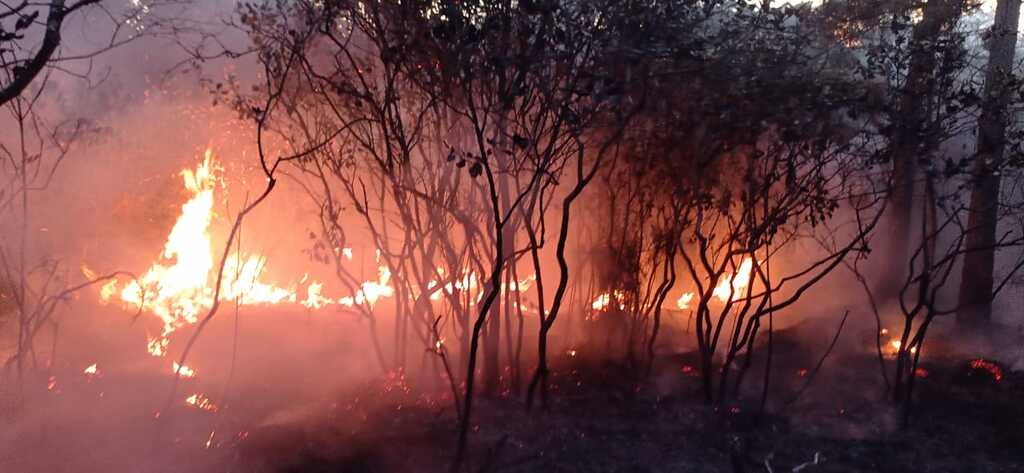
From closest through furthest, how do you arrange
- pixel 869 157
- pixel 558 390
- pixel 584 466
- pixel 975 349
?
pixel 584 466, pixel 869 157, pixel 558 390, pixel 975 349

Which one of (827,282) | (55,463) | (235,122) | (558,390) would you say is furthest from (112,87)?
(827,282)

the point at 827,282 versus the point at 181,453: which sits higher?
the point at 827,282

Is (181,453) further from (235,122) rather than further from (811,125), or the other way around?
(235,122)

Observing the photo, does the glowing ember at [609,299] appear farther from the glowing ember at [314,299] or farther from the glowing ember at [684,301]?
the glowing ember at [314,299]

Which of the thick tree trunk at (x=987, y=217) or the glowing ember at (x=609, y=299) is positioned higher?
the thick tree trunk at (x=987, y=217)

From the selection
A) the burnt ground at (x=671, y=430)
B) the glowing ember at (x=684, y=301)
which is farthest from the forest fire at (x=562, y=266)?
the glowing ember at (x=684, y=301)

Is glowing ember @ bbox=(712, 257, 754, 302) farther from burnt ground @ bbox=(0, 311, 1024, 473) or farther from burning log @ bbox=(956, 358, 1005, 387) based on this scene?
burning log @ bbox=(956, 358, 1005, 387)

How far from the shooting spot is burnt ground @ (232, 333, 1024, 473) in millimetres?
7574

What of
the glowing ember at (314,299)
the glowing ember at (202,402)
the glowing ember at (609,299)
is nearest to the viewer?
the glowing ember at (202,402)

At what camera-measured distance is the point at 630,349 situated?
32.0ft

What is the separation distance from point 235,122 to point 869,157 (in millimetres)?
11899

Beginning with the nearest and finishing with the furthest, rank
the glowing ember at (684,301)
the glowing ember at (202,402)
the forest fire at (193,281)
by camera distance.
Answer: the glowing ember at (202,402), the forest fire at (193,281), the glowing ember at (684,301)

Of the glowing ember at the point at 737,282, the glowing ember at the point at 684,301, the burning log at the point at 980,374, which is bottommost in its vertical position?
the burning log at the point at 980,374

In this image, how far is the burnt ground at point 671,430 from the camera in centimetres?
757
